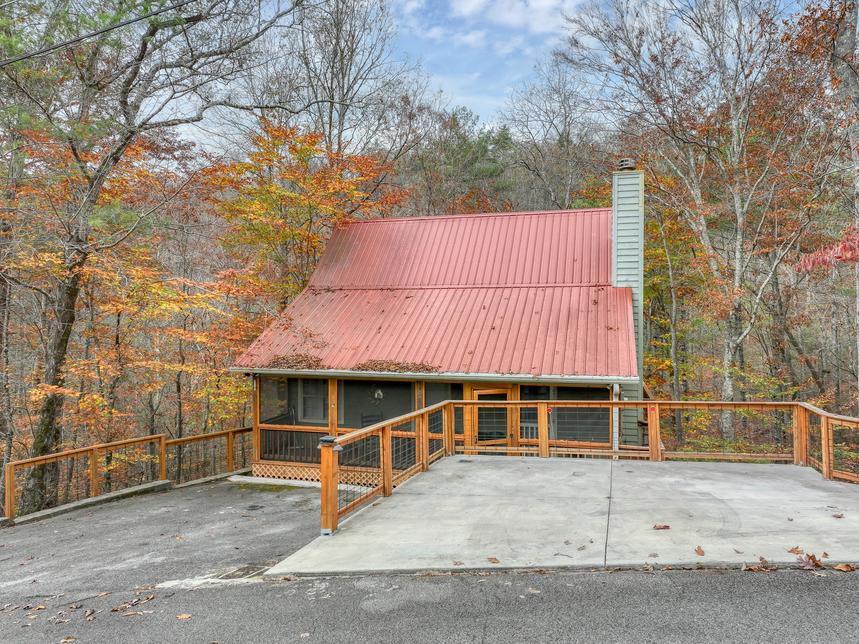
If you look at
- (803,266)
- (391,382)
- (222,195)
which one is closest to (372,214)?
(222,195)

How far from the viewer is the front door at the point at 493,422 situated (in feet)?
30.0

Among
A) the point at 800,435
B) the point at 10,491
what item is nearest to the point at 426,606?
the point at 800,435

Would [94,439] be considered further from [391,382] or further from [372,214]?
[372,214]

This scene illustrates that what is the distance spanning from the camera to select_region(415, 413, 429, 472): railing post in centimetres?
709

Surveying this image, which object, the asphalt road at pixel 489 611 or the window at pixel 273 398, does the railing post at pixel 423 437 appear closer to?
the asphalt road at pixel 489 611

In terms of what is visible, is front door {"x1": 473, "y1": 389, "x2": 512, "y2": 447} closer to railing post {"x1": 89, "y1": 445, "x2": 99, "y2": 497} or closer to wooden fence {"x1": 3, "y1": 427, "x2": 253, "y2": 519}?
wooden fence {"x1": 3, "y1": 427, "x2": 253, "y2": 519}

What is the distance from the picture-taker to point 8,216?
33.9ft

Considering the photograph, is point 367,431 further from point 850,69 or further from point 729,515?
point 850,69

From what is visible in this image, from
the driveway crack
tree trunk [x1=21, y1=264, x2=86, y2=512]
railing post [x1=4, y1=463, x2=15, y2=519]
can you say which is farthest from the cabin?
railing post [x1=4, y1=463, x2=15, y2=519]

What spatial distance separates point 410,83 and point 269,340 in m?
13.2

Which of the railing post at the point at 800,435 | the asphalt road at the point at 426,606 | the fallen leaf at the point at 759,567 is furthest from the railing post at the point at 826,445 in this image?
the fallen leaf at the point at 759,567

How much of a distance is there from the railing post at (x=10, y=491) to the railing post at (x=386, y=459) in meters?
5.86

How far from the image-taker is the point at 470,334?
1027 centimetres

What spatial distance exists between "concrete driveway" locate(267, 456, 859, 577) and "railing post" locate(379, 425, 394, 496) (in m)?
0.12
